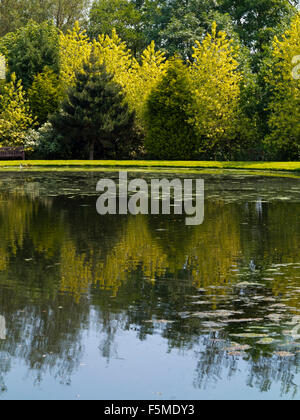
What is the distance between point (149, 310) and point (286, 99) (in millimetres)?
42176

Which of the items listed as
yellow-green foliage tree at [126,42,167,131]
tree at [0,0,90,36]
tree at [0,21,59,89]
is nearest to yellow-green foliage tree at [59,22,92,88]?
tree at [0,21,59,89]

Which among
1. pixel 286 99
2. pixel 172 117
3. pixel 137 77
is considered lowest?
pixel 172 117

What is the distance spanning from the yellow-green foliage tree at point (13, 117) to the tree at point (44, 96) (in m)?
0.66

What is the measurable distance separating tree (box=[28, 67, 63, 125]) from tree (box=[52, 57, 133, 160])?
6.03 metres

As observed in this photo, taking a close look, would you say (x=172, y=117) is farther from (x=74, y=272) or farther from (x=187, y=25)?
(x=74, y=272)

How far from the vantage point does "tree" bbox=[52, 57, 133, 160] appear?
51.1m

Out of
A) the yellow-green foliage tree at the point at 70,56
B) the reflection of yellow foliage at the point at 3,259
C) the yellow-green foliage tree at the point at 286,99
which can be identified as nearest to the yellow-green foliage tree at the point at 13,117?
the yellow-green foliage tree at the point at 70,56

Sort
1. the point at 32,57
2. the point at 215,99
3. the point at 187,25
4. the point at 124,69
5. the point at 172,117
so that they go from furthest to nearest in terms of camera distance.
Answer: the point at 187,25
the point at 32,57
the point at 124,69
the point at 215,99
the point at 172,117

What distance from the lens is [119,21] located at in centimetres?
7850

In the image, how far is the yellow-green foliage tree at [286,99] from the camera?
47781 mm

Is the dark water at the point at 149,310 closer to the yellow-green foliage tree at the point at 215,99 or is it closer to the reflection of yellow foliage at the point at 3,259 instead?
the reflection of yellow foliage at the point at 3,259

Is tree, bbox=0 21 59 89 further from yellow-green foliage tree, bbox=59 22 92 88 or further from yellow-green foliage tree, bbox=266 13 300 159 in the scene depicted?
yellow-green foliage tree, bbox=266 13 300 159

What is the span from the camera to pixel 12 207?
20.7 meters

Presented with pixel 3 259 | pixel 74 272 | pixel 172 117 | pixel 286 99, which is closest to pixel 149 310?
pixel 74 272
